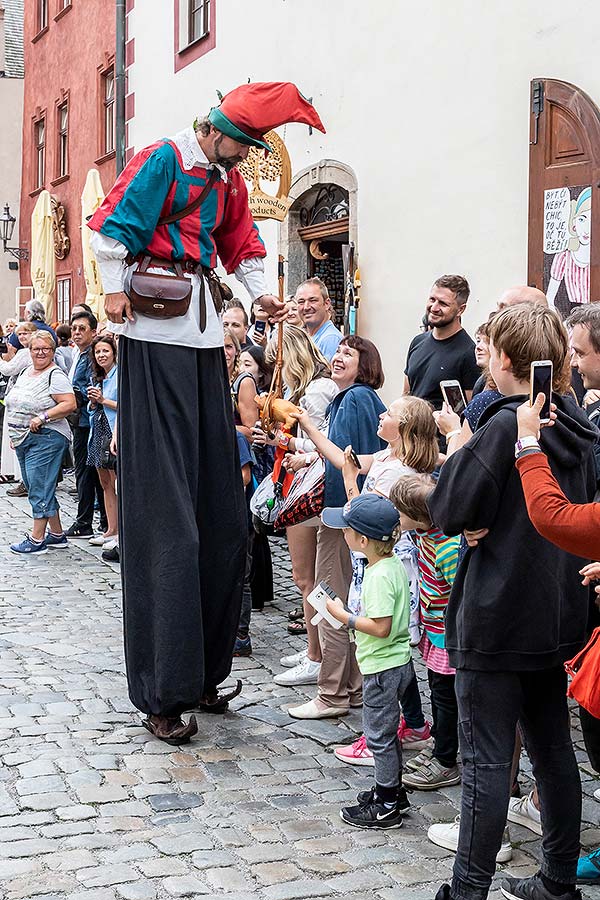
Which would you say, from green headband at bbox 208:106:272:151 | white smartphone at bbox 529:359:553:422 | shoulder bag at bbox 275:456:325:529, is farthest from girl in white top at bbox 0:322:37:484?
white smartphone at bbox 529:359:553:422

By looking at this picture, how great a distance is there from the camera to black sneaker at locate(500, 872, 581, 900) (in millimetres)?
3281

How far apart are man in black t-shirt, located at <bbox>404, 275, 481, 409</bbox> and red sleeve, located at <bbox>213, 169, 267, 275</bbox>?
1.72 metres

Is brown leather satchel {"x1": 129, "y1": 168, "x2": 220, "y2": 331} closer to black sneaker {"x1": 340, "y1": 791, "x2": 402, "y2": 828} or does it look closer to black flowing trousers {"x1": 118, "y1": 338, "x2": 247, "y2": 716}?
black flowing trousers {"x1": 118, "y1": 338, "x2": 247, "y2": 716}

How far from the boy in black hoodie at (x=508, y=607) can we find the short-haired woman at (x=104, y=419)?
20.0 feet

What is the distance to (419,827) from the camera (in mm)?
3902

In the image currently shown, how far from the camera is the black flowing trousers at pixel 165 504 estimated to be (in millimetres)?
4691

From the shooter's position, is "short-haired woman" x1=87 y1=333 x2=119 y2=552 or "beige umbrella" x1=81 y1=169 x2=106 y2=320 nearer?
"short-haired woman" x1=87 y1=333 x2=119 y2=552

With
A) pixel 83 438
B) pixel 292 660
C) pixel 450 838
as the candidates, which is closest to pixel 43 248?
pixel 83 438

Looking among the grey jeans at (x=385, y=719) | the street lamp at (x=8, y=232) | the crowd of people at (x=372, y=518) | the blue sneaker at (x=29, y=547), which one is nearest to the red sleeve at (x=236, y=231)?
the crowd of people at (x=372, y=518)

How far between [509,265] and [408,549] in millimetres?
3958

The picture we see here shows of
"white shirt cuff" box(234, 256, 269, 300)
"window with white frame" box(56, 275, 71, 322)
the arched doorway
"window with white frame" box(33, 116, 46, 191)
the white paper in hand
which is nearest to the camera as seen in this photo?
the white paper in hand

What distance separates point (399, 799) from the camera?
3.96 metres

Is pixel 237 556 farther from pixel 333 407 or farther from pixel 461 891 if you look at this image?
pixel 461 891

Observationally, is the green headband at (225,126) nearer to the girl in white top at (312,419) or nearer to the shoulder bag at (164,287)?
the shoulder bag at (164,287)
